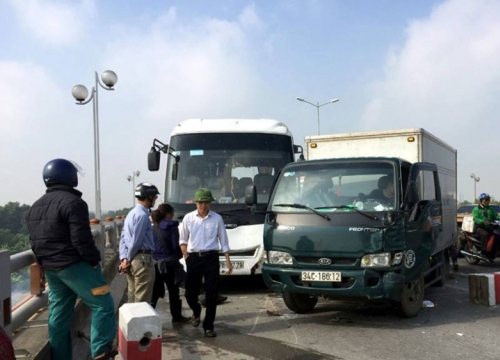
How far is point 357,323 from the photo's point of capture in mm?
6844

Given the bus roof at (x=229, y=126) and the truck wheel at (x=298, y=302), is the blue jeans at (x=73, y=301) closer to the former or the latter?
the truck wheel at (x=298, y=302)

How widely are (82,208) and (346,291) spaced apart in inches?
133

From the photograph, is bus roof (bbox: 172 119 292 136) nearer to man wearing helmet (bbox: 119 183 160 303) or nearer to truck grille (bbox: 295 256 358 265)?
truck grille (bbox: 295 256 358 265)

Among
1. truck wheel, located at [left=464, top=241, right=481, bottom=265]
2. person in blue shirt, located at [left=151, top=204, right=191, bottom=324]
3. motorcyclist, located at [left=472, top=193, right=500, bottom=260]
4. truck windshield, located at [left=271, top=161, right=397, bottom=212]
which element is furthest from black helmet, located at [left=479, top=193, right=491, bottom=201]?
person in blue shirt, located at [left=151, top=204, right=191, bottom=324]

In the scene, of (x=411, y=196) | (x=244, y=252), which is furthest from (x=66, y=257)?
(x=244, y=252)

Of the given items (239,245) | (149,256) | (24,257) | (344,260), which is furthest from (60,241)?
(239,245)

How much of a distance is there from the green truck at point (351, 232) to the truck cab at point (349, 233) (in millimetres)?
12

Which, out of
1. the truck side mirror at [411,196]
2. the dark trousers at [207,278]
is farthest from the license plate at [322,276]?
the truck side mirror at [411,196]

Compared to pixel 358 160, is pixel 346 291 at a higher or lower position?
lower

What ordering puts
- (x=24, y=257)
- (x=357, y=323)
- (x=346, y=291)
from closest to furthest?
(x=24, y=257)
(x=346, y=291)
(x=357, y=323)

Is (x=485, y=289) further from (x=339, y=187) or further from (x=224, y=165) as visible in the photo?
(x=224, y=165)

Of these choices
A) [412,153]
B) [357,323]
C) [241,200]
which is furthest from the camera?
[241,200]

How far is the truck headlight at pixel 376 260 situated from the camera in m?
6.34

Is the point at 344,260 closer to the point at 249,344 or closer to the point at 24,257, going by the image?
the point at 249,344
